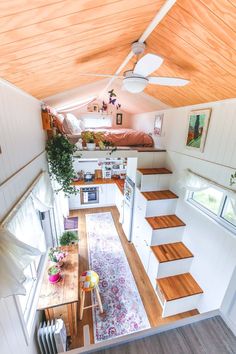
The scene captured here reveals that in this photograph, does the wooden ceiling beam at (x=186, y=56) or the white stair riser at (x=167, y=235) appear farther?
the white stair riser at (x=167, y=235)

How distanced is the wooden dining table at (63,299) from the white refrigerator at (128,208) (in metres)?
1.80

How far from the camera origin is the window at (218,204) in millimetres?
2106

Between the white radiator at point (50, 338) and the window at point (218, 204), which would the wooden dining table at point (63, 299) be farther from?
the window at point (218, 204)

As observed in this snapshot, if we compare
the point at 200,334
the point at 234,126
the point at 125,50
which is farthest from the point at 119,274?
the point at 125,50

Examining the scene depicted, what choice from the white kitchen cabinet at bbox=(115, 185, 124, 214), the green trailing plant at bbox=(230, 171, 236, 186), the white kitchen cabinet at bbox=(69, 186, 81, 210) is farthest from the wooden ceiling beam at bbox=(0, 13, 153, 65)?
the white kitchen cabinet at bbox=(69, 186, 81, 210)

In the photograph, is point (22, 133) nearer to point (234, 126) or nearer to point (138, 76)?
point (138, 76)

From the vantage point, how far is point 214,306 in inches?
91.4

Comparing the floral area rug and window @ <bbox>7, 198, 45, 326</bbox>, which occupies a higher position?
window @ <bbox>7, 198, 45, 326</bbox>

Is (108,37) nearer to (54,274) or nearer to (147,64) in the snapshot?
(147,64)

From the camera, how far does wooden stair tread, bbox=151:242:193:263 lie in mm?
2773

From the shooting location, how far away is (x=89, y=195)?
5512 mm

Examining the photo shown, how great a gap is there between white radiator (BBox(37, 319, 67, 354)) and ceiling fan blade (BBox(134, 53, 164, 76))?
9.39 ft

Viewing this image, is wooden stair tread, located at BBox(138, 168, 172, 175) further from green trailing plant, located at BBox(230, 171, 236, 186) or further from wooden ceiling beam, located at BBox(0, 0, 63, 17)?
wooden ceiling beam, located at BBox(0, 0, 63, 17)

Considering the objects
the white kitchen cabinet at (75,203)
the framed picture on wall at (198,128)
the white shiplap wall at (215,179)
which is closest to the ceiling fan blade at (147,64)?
the white shiplap wall at (215,179)
